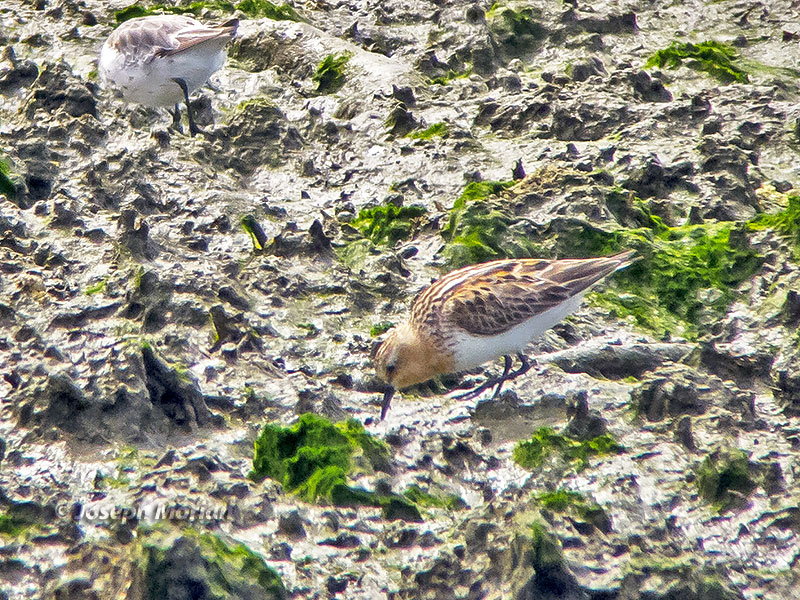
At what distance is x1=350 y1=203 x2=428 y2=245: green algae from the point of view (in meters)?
8.95

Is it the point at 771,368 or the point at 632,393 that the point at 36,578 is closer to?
the point at 632,393

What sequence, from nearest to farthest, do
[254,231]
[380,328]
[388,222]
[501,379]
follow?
[501,379] → [380,328] → [254,231] → [388,222]

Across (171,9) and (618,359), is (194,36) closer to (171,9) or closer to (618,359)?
(171,9)

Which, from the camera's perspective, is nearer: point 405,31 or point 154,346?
point 154,346

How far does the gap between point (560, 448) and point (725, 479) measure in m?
0.95

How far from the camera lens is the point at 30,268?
7.73m

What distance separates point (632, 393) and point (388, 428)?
1.60 meters

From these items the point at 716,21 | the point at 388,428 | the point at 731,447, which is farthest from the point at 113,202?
the point at 716,21

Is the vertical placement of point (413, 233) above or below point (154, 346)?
below

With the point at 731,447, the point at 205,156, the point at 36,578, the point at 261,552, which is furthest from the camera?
the point at 205,156

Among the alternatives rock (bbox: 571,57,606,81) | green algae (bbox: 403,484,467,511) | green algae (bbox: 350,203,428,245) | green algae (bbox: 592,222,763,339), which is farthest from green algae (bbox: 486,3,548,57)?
green algae (bbox: 403,484,467,511)

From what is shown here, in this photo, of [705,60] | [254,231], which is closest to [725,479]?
[254,231]

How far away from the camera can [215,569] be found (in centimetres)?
507

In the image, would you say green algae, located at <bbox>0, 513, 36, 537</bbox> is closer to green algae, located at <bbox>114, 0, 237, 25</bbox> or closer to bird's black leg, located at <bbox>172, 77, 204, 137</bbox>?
bird's black leg, located at <bbox>172, 77, 204, 137</bbox>
